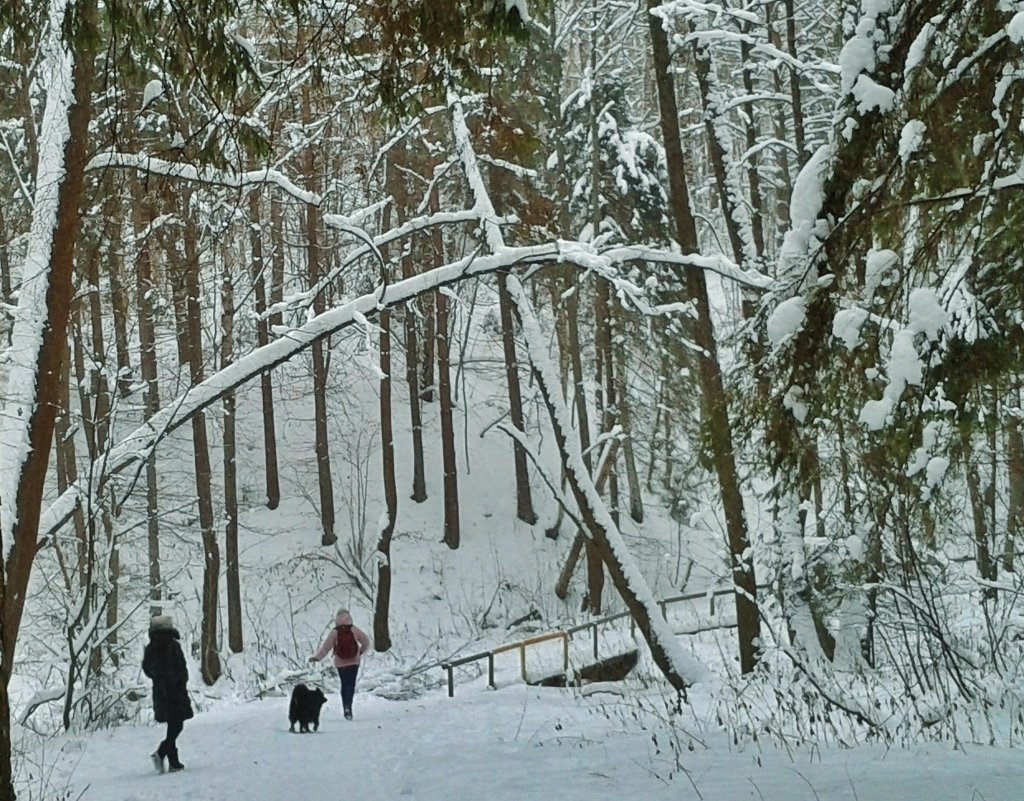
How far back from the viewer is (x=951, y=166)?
502 centimetres

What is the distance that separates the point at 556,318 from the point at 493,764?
1820 centimetres

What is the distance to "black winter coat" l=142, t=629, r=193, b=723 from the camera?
938 centimetres

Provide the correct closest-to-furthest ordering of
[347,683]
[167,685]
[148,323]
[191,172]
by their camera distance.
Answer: [191,172]
[167,685]
[347,683]
[148,323]

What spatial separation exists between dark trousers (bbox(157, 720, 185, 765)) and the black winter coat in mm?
56

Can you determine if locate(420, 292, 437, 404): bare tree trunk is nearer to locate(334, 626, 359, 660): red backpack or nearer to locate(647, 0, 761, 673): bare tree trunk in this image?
locate(334, 626, 359, 660): red backpack

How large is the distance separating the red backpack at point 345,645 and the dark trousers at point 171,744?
4.06m

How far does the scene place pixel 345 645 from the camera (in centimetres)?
1334

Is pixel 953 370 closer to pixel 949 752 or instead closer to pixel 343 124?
pixel 949 752

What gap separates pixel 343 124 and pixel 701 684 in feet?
25.4

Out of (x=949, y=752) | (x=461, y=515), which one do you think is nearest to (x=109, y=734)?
(x=949, y=752)

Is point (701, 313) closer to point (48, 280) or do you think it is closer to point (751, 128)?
point (751, 128)

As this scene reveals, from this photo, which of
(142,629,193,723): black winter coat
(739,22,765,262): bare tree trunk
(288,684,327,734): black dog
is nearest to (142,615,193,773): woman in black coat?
(142,629,193,723): black winter coat

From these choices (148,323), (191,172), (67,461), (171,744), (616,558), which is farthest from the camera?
(67,461)

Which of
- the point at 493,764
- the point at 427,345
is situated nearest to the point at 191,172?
the point at 493,764
